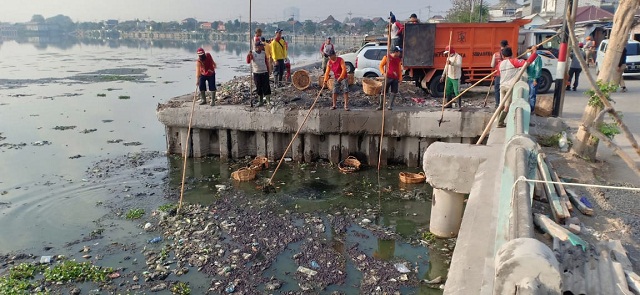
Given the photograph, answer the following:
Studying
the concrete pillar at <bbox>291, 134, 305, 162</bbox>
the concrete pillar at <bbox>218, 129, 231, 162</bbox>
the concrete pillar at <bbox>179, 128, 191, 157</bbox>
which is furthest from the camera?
the concrete pillar at <bbox>179, 128, 191, 157</bbox>

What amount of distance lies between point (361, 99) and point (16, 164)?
851 cm

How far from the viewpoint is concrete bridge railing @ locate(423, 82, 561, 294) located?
2344mm

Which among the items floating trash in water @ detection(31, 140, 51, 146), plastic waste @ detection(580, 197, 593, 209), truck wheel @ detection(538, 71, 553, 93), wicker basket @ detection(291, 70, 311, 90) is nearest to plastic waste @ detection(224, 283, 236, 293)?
plastic waste @ detection(580, 197, 593, 209)

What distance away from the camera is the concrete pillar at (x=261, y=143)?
11250mm

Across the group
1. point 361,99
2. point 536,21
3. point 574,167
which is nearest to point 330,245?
point 574,167

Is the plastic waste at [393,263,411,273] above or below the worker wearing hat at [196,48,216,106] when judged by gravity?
below

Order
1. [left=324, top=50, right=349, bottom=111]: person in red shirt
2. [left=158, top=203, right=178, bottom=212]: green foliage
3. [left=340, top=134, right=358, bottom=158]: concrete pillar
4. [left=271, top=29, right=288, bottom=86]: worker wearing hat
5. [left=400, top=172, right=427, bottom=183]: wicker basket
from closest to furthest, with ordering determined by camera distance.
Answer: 1. [left=158, top=203, right=178, bottom=212]: green foliage
2. [left=400, top=172, right=427, bottom=183]: wicker basket
3. [left=324, top=50, right=349, bottom=111]: person in red shirt
4. [left=340, top=134, right=358, bottom=158]: concrete pillar
5. [left=271, top=29, right=288, bottom=86]: worker wearing hat

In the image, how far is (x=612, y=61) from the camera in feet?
24.1

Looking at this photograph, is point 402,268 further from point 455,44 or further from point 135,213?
point 455,44

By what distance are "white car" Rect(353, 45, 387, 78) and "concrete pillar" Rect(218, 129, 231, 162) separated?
592 cm

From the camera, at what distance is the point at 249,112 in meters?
10.9

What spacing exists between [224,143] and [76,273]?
561cm

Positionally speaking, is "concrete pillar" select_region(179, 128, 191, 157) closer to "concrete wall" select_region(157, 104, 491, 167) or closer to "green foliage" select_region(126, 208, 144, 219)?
"concrete wall" select_region(157, 104, 491, 167)

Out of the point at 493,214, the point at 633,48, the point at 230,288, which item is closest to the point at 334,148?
the point at 230,288
